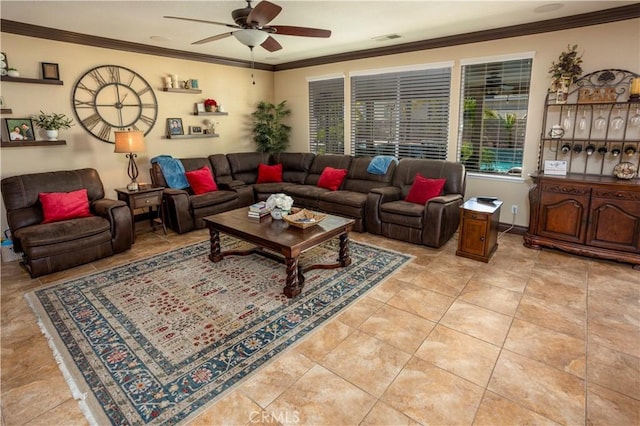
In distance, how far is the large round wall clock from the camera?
461 centimetres

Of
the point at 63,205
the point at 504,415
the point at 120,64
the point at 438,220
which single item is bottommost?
the point at 504,415

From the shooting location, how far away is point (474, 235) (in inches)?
150

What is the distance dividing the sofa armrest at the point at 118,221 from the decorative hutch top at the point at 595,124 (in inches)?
197

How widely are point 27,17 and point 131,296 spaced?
3230 millimetres

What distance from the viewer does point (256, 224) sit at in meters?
3.56

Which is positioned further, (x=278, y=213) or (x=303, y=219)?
(x=278, y=213)

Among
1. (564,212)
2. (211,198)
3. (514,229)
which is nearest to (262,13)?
(211,198)

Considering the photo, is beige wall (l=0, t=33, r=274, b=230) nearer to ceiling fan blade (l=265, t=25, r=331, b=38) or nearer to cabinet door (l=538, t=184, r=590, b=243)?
ceiling fan blade (l=265, t=25, r=331, b=38)

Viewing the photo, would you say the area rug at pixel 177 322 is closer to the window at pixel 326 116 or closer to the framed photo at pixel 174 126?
the framed photo at pixel 174 126

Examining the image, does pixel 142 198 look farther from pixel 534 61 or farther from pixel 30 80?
pixel 534 61

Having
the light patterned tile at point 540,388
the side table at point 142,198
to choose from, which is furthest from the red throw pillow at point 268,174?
the light patterned tile at point 540,388

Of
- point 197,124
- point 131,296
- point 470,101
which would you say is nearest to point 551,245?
point 470,101

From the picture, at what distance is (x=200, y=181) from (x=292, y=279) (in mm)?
2871

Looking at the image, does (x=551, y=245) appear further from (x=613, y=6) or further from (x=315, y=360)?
(x=315, y=360)
